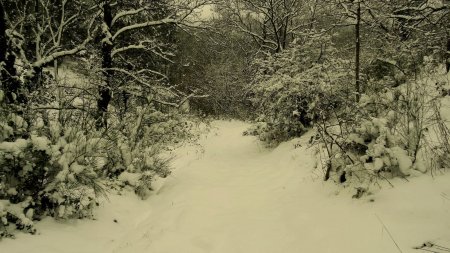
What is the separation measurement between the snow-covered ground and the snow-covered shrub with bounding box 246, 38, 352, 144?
3270 mm

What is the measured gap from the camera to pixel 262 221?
17.1ft

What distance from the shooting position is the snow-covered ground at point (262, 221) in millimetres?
3916

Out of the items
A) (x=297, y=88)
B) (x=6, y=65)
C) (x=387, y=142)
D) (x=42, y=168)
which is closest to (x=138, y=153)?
(x=42, y=168)

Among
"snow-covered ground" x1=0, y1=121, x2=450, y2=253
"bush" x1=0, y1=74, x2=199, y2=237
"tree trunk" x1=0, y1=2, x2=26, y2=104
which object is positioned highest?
"tree trunk" x1=0, y1=2, x2=26, y2=104

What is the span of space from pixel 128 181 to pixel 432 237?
4967mm

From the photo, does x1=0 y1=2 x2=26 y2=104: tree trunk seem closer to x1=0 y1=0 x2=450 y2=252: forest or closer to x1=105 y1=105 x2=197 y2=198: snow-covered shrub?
x1=0 y1=0 x2=450 y2=252: forest

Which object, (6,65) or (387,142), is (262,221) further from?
(6,65)

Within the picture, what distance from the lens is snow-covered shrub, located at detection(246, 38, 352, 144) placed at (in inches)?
401

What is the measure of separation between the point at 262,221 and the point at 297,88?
599 centimetres

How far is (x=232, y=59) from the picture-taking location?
3316 cm

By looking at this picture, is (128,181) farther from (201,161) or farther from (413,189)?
(413,189)

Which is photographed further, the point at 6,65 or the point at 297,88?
the point at 297,88

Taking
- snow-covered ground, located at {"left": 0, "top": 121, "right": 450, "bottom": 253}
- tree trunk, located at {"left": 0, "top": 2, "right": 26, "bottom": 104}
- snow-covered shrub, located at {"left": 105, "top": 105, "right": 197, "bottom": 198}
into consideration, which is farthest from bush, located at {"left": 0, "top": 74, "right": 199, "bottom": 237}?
tree trunk, located at {"left": 0, "top": 2, "right": 26, "bottom": 104}

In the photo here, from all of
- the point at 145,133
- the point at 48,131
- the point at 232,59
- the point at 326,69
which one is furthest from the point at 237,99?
the point at 48,131
